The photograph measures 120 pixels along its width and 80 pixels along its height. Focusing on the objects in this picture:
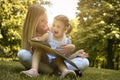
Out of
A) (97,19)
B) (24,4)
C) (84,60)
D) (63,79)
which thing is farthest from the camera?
(24,4)

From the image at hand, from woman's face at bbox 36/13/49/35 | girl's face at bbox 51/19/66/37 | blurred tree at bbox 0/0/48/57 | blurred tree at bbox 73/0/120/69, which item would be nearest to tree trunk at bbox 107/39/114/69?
blurred tree at bbox 73/0/120/69

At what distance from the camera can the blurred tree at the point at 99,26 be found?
961 inches

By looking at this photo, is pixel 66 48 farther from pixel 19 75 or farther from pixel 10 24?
pixel 10 24

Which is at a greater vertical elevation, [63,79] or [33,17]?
[33,17]

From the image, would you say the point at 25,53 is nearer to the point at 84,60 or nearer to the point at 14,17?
the point at 84,60

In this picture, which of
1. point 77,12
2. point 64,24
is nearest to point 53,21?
point 64,24

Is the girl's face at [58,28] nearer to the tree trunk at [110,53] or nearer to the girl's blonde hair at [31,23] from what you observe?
the girl's blonde hair at [31,23]

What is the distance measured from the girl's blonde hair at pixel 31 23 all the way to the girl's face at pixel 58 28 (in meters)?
0.34

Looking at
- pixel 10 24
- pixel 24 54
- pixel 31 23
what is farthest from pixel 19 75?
pixel 10 24

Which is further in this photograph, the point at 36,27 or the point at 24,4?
the point at 24,4

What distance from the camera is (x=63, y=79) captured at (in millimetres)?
4188

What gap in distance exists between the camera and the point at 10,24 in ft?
82.6

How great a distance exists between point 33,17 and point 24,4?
2290 centimetres

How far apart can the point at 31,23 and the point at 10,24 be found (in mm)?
20407
